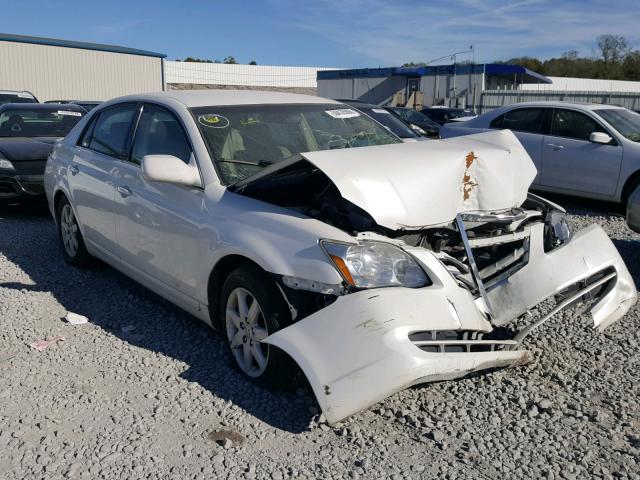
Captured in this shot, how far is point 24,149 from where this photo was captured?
863 cm

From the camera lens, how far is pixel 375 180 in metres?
3.36

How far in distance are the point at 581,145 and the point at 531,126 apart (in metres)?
0.96

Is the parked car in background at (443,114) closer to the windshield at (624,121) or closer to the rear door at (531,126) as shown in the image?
the rear door at (531,126)

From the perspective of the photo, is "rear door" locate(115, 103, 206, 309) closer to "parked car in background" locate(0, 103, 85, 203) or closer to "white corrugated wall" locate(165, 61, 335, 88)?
"parked car in background" locate(0, 103, 85, 203)

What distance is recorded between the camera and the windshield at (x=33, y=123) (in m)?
9.63

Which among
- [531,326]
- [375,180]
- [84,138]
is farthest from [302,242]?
[84,138]

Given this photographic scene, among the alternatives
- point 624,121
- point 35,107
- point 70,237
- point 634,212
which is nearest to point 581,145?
point 624,121

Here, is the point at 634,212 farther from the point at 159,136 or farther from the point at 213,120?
the point at 159,136

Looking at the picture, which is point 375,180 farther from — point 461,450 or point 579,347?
point 579,347

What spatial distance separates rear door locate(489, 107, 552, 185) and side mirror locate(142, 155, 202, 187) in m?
6.75

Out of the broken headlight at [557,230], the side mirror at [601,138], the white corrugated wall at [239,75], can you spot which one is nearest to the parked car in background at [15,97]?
the side mirror at [601,138]

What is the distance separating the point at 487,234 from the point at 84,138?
376cm

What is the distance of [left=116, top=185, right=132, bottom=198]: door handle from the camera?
183 inches

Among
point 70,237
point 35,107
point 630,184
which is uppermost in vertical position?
point 35,107
